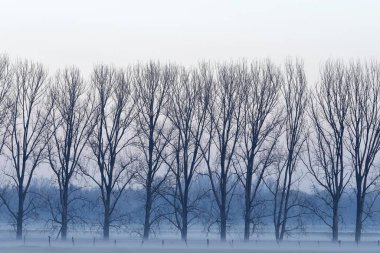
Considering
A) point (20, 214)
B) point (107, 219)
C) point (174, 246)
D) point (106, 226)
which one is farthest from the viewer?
point (107, 219)

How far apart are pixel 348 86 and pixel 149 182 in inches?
574

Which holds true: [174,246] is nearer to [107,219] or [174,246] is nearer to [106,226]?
[106,226]

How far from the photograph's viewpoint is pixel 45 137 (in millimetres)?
46750

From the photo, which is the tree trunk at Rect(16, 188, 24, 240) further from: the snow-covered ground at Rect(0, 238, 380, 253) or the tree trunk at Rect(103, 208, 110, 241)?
the tree trunk at Rect(103, 208, 110, 241)

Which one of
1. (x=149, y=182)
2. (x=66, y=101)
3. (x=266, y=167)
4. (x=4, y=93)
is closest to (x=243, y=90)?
(x=266, y=167)

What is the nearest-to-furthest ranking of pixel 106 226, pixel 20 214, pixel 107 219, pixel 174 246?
pixel 174 246
pixel 20 214
pixel 106 226
pixel 107 219

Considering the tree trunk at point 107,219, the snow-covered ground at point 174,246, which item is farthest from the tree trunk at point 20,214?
the tree trunk at point 107,219

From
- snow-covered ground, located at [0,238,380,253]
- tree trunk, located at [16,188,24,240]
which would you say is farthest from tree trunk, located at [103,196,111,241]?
tree trunk, located at [16,188,24,240]

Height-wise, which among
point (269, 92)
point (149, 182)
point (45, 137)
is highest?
point (269, 92)

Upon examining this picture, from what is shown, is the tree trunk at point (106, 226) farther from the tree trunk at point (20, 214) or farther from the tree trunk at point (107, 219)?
the tree trunk at point (20, 214)

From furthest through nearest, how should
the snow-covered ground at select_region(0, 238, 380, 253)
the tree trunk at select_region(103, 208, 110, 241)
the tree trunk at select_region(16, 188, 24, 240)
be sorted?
the tree trunk at select_region(103, 208, 110, 241) < the tree trunk at select_region(16, 188, 24, 240) < the snow-covered ground at select_region(0, 238, 380, 253)

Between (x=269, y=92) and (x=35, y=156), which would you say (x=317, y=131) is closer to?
(x=269, y=92)

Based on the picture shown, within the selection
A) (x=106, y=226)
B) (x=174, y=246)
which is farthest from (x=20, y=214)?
(x=174, y=246)

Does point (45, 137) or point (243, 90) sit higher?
point (243, 90)
